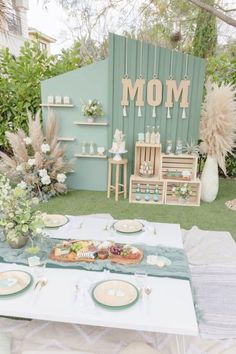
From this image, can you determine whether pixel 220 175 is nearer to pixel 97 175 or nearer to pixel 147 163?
pixel 147 163

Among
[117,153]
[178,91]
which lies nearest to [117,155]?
[117,153]

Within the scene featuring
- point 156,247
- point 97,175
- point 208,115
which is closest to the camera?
point 156,247

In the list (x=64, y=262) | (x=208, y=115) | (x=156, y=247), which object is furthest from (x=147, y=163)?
(x=64, y=262)

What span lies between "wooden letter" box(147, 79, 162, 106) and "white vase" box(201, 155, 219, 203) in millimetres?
1194

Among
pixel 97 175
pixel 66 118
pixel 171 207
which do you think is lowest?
pixel 171 207

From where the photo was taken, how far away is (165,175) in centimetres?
441

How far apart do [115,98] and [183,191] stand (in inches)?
71.8

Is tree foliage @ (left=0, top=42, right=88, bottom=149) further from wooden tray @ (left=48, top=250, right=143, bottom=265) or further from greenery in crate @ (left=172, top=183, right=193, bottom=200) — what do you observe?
wooden tray @ (left=48, top=250, right=143, bottom=265)

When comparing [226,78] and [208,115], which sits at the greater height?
[226,78]

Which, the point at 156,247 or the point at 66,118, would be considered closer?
the point at 156,247

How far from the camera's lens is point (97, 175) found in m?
4.83

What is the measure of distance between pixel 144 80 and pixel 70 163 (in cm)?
176

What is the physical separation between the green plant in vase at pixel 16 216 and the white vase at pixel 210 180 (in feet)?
10.3

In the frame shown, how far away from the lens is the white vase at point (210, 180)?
4.34m
